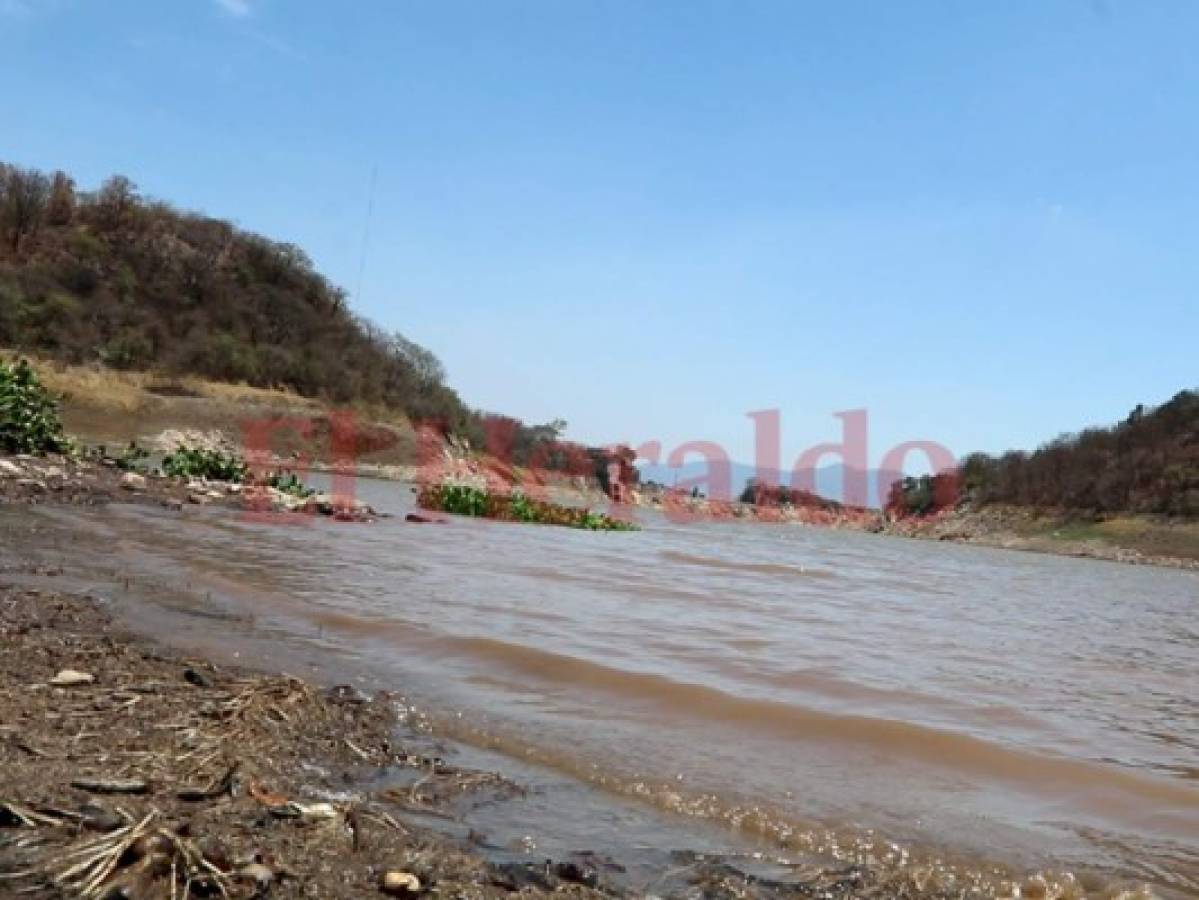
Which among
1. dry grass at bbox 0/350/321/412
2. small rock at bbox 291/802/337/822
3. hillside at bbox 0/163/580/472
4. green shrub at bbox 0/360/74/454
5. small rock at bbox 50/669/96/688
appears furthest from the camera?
hillside at bbox 0/163/580/472

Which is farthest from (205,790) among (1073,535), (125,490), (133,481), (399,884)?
(1073,535)

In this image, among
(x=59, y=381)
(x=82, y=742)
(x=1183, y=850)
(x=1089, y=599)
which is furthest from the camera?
(x=59, y=381)

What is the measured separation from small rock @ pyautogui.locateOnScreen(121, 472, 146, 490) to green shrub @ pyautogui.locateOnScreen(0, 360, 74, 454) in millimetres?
1465

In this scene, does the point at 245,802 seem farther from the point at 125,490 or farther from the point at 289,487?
the point at 289,487

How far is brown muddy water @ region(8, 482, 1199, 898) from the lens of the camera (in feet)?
11.7

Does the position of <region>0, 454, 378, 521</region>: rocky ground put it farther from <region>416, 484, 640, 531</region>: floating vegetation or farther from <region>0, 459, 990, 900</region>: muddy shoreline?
<region>0, 459, 990, 900</region>: muddy shoreline

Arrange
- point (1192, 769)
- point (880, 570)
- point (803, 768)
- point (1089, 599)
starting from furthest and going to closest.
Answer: point (880, 570) < point (1089, 599) < point (1192, 769) < point (803, 768)

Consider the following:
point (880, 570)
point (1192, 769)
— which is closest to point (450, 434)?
point (880, 570)

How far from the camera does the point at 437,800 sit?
3316 mm

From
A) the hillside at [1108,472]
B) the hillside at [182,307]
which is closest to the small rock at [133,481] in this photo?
the hillside at [182,307]

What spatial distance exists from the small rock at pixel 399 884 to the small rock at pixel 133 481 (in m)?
13.3

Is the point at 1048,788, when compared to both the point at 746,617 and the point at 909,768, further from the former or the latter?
the point at 746,617

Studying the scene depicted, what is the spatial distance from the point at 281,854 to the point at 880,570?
20594 mm

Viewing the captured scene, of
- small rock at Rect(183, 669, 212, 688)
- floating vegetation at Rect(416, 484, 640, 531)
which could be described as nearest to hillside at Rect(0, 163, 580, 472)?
floating vegetation at Rect(416, 484, 640, 531)
